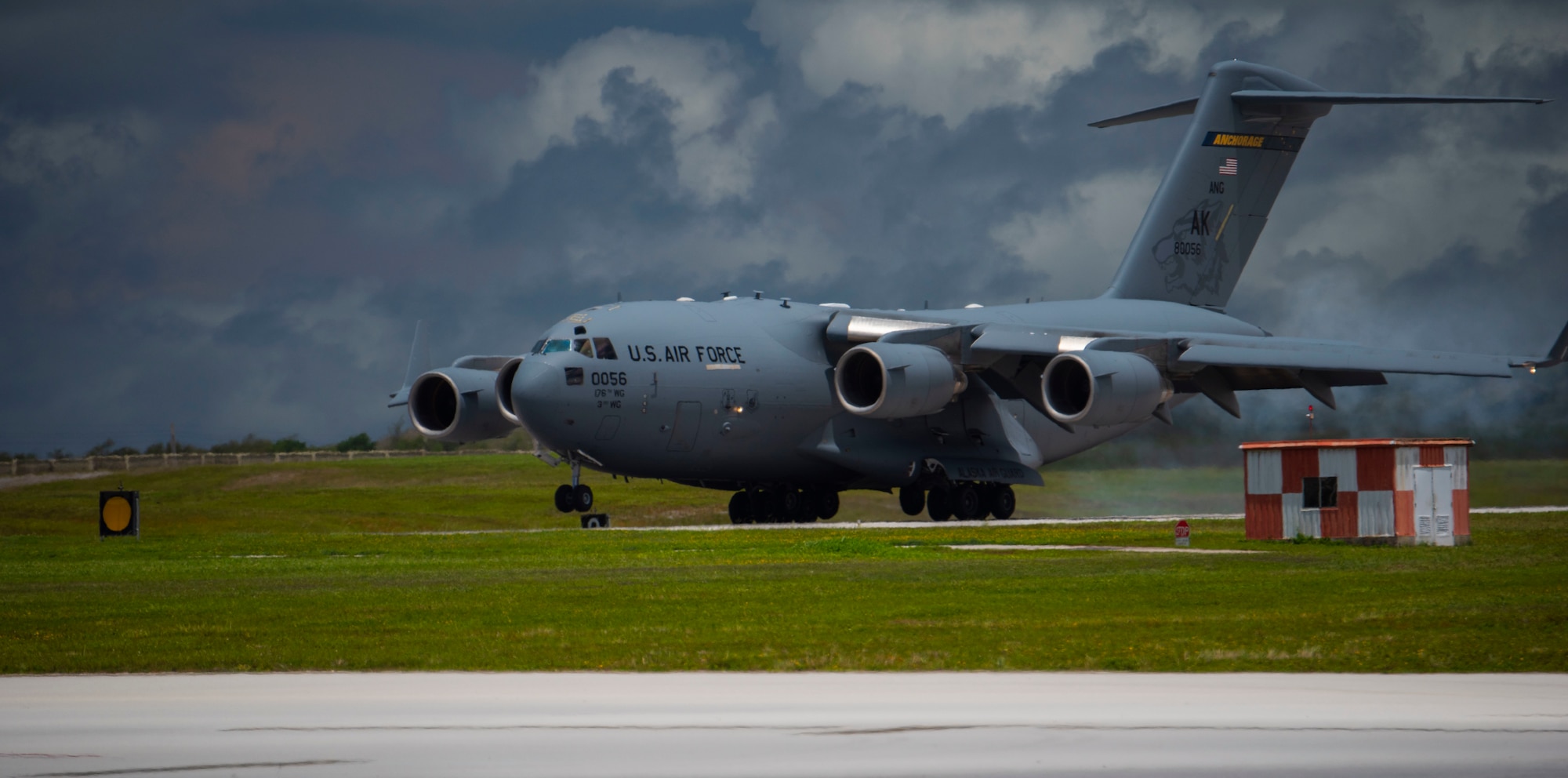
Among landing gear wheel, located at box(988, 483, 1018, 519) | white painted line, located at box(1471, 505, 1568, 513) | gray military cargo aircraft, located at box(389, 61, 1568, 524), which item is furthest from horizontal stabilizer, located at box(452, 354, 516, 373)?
white painted line, located at box(1471, 505, 1568, 513)

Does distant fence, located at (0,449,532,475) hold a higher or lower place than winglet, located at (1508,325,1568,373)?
lower

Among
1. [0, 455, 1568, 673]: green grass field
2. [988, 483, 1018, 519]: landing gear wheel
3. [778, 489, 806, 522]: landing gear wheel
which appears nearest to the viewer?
[0, 455, 1568, 673]: green grass field

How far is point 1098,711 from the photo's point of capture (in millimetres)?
8906

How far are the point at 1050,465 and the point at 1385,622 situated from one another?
24.4m

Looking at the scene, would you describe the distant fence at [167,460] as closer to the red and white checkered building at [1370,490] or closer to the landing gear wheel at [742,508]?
the landing gear wheel at [742,508]

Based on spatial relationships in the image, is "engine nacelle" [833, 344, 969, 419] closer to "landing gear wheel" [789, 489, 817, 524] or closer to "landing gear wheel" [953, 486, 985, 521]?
"landing gear wheel" [953, 486, 985, 521]

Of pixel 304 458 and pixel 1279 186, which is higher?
pixel 1279 186

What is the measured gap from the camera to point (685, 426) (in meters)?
31.3

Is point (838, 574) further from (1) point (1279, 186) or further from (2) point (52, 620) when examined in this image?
(1) point (1279, 186)

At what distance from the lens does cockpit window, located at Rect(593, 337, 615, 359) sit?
30125mm

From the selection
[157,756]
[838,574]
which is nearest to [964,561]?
[838,574]

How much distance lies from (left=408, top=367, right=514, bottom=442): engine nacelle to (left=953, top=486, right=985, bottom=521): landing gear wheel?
29.5 ft

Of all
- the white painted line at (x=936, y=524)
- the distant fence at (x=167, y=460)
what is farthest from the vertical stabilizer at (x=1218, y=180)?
the distant fence at (x=167, y=460)

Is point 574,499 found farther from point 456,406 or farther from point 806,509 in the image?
point 806,509
